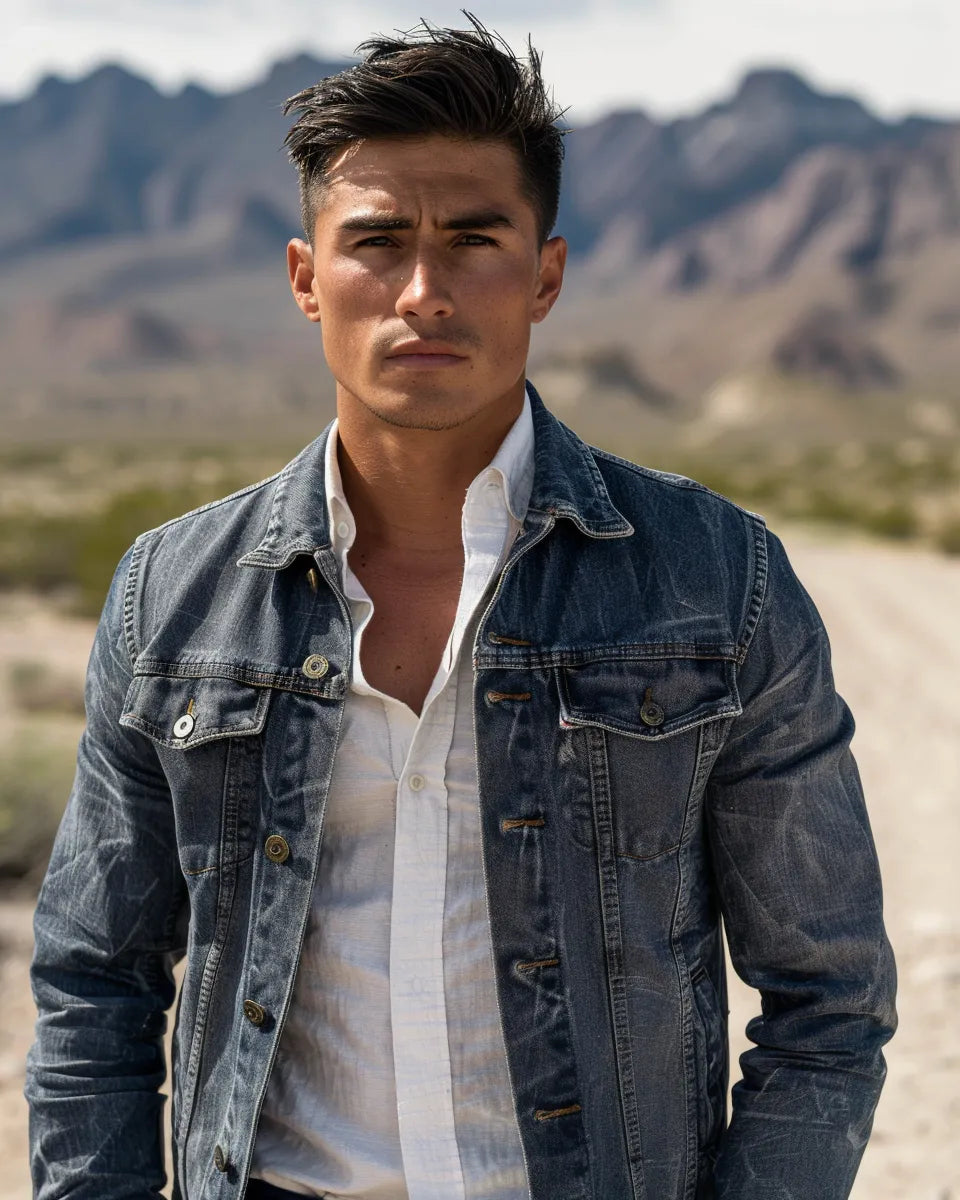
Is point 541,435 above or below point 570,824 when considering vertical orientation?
above

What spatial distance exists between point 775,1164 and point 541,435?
102 centimetres

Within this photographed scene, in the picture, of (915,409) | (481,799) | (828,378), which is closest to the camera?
(481,799)

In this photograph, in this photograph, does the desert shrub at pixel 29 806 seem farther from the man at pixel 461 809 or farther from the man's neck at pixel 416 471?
the man's neck at pixel 416 471

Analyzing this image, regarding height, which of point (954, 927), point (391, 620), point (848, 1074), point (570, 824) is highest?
point (391, 620)

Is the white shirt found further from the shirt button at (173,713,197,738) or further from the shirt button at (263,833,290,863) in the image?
the shirt button at (173,713,197,738)

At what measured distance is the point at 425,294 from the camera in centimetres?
195

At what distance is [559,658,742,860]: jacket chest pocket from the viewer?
1917mm

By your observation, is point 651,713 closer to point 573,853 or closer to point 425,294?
point 573,853

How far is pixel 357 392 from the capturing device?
2.04m

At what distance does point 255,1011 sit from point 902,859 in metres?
5.67

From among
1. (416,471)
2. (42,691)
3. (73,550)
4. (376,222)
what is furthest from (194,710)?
(73,550)

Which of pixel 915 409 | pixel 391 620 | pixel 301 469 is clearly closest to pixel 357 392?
pixel 301 469

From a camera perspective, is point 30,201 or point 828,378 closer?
point 828,378

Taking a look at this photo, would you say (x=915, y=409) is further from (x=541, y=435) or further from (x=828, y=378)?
(x=541, y=435)
